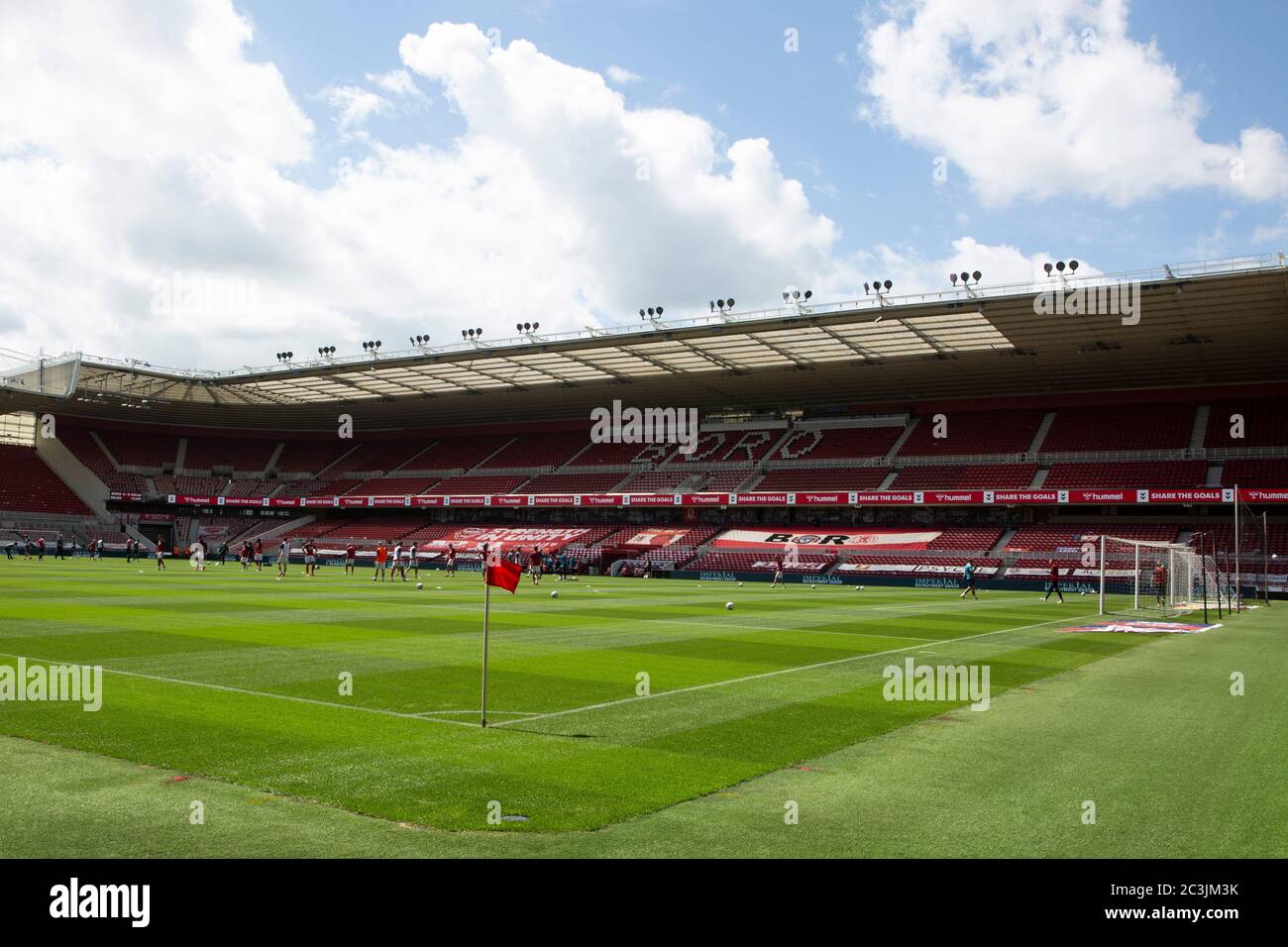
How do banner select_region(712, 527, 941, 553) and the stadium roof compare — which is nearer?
the stadium roof

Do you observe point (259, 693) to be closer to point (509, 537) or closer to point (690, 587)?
point (690, 587)

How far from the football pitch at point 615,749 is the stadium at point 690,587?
0.06m

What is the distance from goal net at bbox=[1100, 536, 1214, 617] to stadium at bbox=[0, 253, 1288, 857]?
9.4 inches

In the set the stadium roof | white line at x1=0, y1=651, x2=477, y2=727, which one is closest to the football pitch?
white line at x1=0, y1=651, x2=477, y2=727

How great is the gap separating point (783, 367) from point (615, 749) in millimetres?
51997

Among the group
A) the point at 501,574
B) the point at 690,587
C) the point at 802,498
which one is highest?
the point at 802,498

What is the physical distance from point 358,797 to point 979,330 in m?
47.3

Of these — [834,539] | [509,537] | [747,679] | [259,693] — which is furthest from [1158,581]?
[509,537]

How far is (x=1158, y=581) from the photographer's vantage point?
1585 inches
